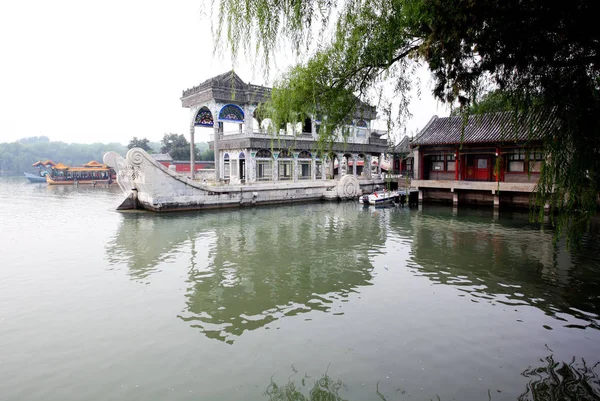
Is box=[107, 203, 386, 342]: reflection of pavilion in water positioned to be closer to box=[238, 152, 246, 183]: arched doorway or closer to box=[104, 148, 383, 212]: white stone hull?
box=[104, 148, 383, 212]: white stone hull

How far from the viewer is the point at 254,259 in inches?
385

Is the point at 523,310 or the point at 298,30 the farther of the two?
the point at 523,310

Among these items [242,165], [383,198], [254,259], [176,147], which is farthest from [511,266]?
[176,147]

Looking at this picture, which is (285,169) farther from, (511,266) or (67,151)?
(67,151)

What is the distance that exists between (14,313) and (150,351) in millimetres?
2963

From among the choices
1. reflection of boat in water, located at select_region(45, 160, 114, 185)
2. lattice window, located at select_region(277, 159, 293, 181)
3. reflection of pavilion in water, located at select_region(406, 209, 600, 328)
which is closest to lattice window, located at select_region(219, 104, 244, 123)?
lattice window, located at select_region(277, 159, 293, 181)

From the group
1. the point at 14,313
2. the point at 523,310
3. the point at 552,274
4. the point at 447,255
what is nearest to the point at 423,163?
the point at 447,255

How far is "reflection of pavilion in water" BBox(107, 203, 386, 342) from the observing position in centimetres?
642

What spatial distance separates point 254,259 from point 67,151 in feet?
307

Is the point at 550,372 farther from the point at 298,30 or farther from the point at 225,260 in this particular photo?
the point at 225,260

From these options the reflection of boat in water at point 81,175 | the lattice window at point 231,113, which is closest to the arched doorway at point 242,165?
the lattice window at point 231,113

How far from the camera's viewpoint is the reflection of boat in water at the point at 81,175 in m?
40.4

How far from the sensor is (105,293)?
7.18 meters

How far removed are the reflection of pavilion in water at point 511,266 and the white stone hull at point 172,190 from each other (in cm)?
1030
